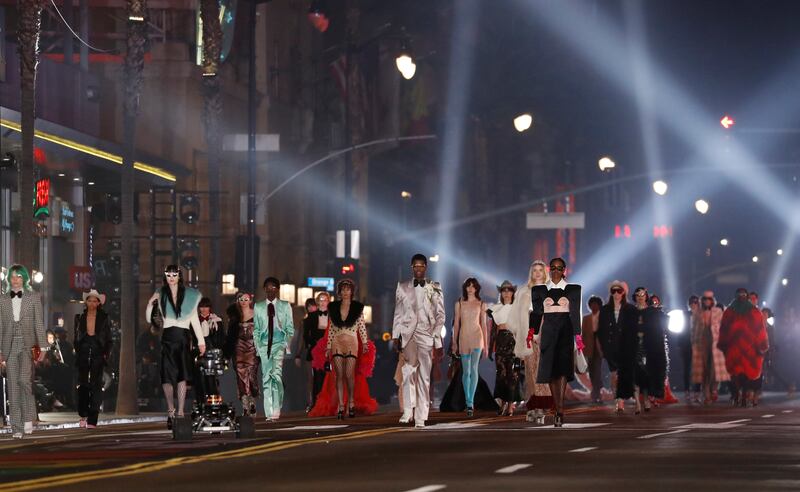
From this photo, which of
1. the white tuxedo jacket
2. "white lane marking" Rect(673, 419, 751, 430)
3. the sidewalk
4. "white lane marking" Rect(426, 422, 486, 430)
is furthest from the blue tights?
"white lane marking" Rect(673, 419, 751, 430)

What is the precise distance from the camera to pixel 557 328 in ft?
78.0

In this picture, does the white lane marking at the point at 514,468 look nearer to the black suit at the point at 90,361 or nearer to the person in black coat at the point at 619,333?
the black suit at the point at 90,361

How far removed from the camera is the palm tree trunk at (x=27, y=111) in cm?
3066

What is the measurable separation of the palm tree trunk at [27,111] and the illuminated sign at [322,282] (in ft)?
89.6

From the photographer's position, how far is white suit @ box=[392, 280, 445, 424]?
25516 millimetres

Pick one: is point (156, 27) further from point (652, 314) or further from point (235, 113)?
point (652, 314)

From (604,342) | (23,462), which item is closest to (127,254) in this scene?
(604,342)

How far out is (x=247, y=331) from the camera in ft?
88.6

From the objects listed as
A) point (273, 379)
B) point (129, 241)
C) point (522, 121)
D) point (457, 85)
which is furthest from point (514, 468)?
point (457, 85)

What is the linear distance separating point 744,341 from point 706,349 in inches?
69.1

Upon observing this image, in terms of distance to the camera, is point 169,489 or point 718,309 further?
point 718,309

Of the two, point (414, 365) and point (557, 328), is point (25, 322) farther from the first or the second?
point (557, 328)

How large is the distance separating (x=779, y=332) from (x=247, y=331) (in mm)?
24892

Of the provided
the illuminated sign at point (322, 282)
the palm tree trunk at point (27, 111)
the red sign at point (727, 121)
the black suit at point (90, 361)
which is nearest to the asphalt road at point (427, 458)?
the black suit at point (90, 361)
